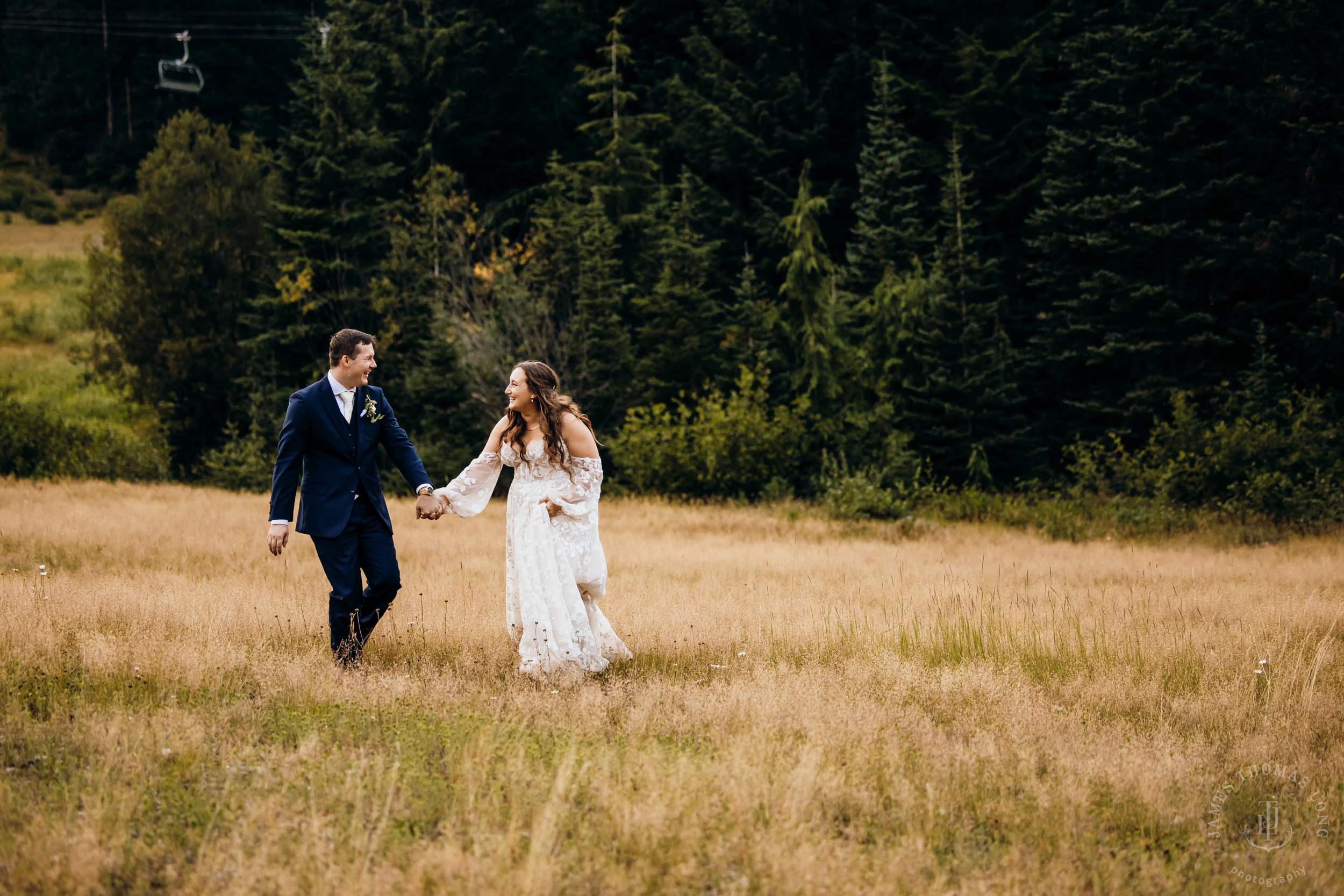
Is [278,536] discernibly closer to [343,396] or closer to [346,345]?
[343,396]

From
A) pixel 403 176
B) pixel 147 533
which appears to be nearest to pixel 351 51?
pixel 403 176

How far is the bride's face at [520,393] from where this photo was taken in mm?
6527

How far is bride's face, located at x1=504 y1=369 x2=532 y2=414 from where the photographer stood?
6527mm

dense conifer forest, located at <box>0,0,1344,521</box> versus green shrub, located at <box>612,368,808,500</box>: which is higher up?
dense conifer forest, located at <box>0,0,1344,521</box>

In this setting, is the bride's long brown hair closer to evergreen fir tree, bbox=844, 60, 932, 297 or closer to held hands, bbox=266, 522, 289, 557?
held hands, bbox=266, 522, 289, 557

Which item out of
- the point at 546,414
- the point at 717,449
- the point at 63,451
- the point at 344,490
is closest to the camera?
the point at 344,490

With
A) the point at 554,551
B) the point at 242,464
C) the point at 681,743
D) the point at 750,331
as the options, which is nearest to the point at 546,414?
the point at 554,551

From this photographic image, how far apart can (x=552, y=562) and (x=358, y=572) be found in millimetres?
1363

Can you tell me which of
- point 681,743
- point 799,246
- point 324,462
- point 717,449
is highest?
point 799,246

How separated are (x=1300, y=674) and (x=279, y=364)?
2847 cm

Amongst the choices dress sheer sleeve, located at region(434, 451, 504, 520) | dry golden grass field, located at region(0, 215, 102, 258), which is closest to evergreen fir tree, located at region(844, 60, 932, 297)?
dress sheer sleeve, located at region(434, 451, 504, 520)

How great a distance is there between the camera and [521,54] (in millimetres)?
32969

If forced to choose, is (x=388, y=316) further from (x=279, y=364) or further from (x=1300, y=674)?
(x=1300, y=674)

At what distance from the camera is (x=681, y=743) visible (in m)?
5.32
